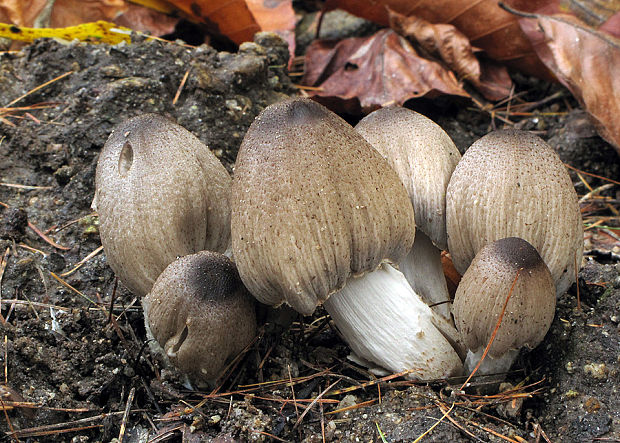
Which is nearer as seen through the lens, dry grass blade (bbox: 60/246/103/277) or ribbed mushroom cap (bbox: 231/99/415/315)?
ribbed mushroom cap (bbox: 231/99/415/315)

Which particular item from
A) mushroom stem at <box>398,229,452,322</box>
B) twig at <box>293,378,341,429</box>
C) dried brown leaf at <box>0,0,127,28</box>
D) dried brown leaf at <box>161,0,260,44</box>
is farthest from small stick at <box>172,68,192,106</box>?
twig at <box>293,378,341,429</box>

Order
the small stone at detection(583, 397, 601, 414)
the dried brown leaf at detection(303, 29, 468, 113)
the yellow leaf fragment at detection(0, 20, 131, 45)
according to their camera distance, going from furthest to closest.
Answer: the dried brown leaf at detection(303, 29, 468, 113)
the yellow leaf fragment at detection(0, 20, 131, 45)
the small stone at detection(583, 397, 601, 414)

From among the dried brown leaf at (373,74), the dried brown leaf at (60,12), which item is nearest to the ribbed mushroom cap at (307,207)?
the dried brown leaf at (373,74)

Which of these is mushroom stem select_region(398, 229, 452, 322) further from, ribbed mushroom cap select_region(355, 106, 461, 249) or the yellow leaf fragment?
the yellow leaf fragment

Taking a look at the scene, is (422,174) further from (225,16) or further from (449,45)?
(225,16)

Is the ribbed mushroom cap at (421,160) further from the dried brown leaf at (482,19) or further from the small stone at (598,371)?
the dried brown leaf at (482,19)

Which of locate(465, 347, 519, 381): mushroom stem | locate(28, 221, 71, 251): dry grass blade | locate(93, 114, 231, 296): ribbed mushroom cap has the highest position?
locate(93, 114, 231, 296): ribbed mushroom cap

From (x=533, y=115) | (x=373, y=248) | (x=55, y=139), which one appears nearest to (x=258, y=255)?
(x=373, y=248)

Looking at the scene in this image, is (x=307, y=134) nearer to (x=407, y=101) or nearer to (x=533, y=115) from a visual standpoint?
(x=407, y=101)
